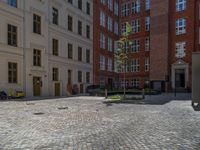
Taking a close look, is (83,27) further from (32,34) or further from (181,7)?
(181,7)

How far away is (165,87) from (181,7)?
14810 mm

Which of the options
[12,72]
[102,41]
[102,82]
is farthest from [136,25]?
[12,72]

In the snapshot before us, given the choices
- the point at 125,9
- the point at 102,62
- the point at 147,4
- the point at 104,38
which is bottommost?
the point at 102,62

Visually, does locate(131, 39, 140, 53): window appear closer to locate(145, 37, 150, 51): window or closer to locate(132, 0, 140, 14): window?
locate(145, 37, 150, 51): window

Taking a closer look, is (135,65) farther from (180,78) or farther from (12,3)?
(12,3)

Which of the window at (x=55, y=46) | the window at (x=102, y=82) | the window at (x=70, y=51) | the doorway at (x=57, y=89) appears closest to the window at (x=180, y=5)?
the window at (x=102, y=82)

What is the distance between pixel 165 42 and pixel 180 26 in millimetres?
3808

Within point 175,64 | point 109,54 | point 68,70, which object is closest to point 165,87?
point 175,64

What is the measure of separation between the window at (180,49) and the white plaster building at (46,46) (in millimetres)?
15842

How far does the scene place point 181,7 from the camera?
39469 mm

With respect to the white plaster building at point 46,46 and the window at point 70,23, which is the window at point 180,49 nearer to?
the white plaster building at point 46,46

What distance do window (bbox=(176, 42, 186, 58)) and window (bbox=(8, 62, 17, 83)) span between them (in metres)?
28.3

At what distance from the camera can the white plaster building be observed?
24109 millimetres

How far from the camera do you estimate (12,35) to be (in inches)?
968
